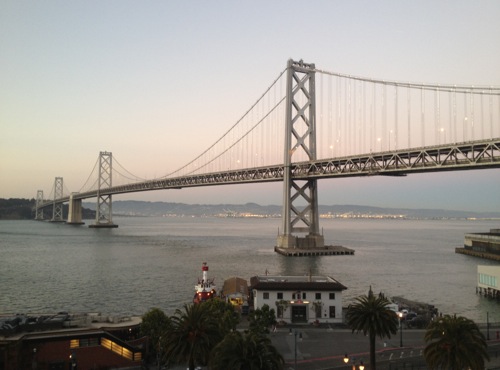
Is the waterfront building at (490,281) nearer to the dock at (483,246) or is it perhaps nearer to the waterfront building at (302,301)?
the waterfront building at (302,301)

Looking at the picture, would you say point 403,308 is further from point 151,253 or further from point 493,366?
point 151,253

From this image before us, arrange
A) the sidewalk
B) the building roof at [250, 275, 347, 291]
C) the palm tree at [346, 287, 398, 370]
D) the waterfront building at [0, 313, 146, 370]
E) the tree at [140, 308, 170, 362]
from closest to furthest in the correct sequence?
the palm tree at [346, 287, 398, 370] < the waterfront building at [0, 313, 146, 370] < the sidewalk < the tree at [140, 308, 170, 362] < the building roof at [250, 275, 347, 291]

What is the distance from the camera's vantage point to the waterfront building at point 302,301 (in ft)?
86.4

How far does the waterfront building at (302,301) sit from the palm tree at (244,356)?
13635mm

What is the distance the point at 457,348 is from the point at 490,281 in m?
26.6

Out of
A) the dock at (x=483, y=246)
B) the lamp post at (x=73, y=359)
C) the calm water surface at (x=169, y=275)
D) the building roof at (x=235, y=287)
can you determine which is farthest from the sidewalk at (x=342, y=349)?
the dock at (x=483, y=246)

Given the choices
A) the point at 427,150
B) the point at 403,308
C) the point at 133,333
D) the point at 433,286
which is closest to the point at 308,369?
the point at 133,333

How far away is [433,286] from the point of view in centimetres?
4259

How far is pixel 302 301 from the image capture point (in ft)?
87.1

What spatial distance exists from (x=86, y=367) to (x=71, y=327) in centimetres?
200

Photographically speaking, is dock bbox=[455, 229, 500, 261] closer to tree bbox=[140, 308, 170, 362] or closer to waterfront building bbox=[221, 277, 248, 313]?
waterfront building bbox=[221, 277, 248, 313]

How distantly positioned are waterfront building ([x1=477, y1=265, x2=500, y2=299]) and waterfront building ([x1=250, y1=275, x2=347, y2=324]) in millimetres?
16857

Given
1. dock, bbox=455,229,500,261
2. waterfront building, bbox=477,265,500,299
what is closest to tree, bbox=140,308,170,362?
waterfront building, bbox=477,265,500,299

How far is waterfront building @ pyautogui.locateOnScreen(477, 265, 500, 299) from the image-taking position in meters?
36.6
